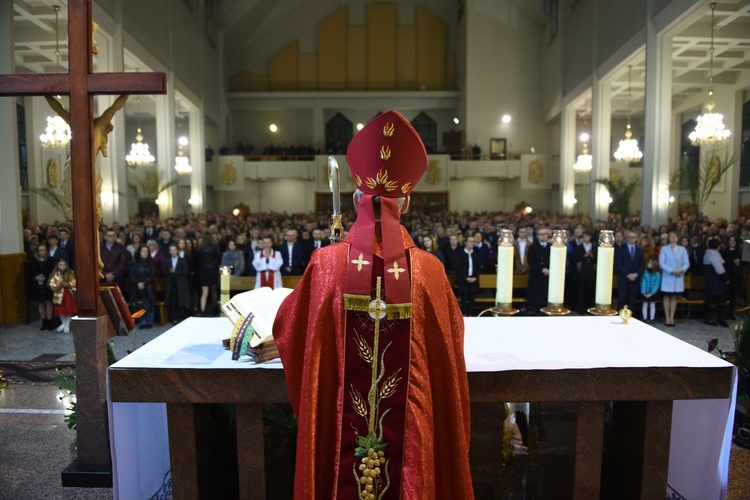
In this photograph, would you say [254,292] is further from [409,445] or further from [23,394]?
[23,394]

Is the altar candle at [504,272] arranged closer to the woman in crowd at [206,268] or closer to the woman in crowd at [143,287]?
the woman in crowd at [143,287]

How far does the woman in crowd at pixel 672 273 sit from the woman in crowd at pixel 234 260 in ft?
21.3

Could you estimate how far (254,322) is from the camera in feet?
8.36

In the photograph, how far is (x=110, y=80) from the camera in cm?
312

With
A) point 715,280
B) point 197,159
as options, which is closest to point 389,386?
point 715,280

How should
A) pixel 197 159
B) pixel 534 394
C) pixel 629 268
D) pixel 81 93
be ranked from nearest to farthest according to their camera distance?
pixel 534 394, pixel 81 93, pixel 629 268, pixel 197 159

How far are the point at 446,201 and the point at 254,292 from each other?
81.2 feet

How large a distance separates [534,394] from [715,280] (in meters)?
7.44

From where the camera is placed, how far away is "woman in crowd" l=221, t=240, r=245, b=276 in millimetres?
9438

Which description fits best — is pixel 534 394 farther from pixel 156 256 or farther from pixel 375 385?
pixel 156 256

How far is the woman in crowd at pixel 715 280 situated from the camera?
27.9 feet

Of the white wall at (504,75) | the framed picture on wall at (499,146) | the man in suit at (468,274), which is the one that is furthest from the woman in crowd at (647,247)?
the framed picture on wall at (499,146)

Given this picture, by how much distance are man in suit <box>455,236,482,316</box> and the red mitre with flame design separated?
680 cm

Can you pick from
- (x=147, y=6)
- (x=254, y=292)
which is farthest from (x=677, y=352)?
(x=147, y=6)
